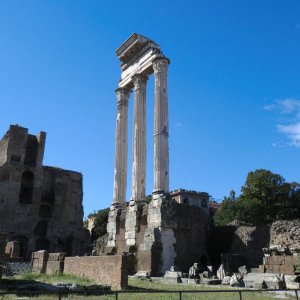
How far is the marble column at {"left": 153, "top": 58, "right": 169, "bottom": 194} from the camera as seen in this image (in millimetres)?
20422

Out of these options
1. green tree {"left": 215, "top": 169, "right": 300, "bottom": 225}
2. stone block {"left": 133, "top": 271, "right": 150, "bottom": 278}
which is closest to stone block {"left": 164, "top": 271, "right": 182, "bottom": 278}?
stone block {"left": 133, "top": 271, "right": 150, "bottom": 278}

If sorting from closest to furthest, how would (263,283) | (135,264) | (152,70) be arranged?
(263,283)
(135,264)
(152,70)

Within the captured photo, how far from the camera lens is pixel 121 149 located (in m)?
25.1

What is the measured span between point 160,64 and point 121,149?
6338mm

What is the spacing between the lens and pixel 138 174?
886 inches

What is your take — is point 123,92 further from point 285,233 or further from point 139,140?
point 285,233

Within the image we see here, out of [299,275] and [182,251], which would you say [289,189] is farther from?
[299,275]

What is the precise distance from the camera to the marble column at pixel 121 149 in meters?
24.2

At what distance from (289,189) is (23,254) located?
29.1 meters

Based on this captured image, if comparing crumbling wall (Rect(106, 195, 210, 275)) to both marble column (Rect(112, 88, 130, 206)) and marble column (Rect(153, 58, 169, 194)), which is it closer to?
marble column (Rect(153, 58, 169, 194))

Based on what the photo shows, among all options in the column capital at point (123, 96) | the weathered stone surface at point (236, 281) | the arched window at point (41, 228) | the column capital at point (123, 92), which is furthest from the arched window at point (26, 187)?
the weathered stone surface at point (236, 281)

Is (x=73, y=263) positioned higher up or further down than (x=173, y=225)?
further down

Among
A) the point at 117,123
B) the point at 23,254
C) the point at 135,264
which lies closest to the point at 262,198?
the point at 117,123

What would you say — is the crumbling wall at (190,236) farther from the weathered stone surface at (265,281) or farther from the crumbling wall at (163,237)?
the weathered stone surface at (265,281)
